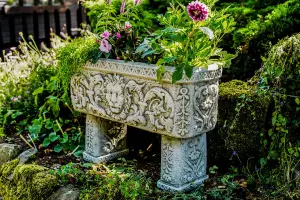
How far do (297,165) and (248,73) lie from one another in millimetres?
1183

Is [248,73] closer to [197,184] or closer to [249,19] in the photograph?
[249,19]

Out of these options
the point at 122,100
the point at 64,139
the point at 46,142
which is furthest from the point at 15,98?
the point at 122,100

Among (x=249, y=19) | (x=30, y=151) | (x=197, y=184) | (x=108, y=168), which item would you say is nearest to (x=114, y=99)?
(x=108, y=168)

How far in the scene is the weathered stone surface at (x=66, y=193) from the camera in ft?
11.8

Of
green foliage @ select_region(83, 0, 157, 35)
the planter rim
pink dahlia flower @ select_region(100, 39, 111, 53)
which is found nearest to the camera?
the planter rim

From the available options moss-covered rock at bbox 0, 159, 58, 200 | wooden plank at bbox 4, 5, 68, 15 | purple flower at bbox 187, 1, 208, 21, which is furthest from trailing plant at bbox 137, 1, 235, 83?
wooden plank at bbox 4, 5, 68, 15

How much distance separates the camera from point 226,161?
3861mm

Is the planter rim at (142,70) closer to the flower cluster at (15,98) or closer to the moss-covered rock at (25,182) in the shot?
the moss-covered rock at (25,182)

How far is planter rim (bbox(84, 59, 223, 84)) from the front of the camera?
313cm

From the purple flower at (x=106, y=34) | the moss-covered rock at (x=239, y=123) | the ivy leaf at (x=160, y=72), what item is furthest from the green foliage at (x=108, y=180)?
the purple flower at (x=106, y=34)

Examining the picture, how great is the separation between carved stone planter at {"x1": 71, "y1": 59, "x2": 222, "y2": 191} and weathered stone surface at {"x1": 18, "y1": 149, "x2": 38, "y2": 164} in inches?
31.8

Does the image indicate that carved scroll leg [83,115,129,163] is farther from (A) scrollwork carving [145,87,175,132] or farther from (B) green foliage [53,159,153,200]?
(A) scrollwork carving [145,87,175,132]

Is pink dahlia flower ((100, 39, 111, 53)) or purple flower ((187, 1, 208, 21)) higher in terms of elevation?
purple flower ((187, 1, 208, 21))

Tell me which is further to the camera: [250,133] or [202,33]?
[250,133]
